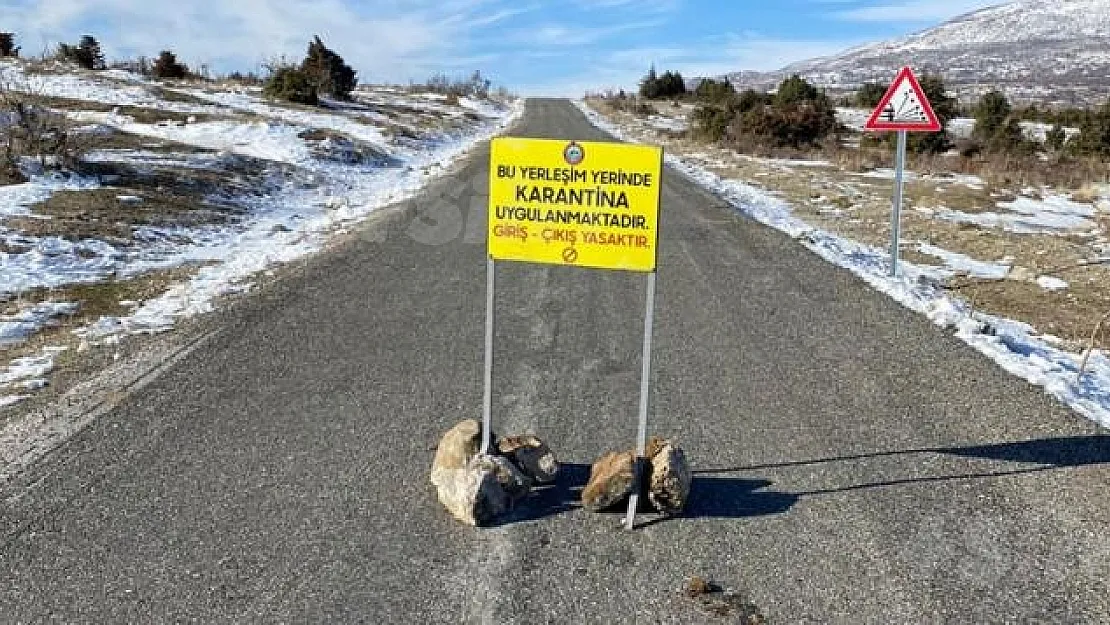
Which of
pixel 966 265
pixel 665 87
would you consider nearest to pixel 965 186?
pixel 966 265

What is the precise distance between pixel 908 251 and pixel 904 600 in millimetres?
8756

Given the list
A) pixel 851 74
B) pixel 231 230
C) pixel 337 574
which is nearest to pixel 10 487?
pixel 337 574

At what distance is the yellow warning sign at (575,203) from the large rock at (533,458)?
100 cm

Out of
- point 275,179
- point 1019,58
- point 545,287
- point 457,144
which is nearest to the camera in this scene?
point 545,287

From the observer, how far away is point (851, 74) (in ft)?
555

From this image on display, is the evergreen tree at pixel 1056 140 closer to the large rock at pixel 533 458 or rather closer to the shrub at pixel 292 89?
the large rock at pixel 533 458

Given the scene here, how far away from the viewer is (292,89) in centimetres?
3262

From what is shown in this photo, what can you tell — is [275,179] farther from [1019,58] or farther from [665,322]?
[1019,58]

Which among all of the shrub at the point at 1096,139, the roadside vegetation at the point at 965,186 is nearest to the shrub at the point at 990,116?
the roadside vegetation at the point at 965,186

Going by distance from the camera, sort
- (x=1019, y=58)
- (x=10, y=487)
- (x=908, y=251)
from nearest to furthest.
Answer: (x=10, y=487) → (x=908, y=251) → (x=1019, y=58)

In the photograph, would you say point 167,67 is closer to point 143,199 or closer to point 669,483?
point 143,199

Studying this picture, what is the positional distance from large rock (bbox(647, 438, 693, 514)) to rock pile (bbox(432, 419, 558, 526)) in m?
0.56

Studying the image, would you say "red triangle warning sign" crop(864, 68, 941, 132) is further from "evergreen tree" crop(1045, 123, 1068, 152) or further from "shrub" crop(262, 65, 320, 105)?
"shrub" crop(262, 65, 320, 105)

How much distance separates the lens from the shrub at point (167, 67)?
36469mm
